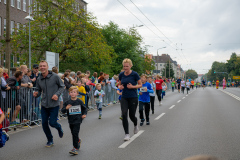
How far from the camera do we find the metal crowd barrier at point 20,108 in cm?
928

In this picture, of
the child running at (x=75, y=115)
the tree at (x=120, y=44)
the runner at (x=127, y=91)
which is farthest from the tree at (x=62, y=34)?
the child running at (x=75, y=115)

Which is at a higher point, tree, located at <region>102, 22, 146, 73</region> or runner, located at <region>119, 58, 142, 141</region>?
tree, located at <region>102, 22, 146, 73</region>

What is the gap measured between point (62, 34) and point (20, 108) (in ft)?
70.7

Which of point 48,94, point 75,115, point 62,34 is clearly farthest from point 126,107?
point 62,34

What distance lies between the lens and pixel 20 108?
981cm

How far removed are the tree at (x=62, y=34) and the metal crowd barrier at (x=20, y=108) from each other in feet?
61.9

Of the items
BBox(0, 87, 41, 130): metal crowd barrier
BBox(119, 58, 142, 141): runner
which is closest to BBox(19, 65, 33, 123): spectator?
BBox(0, 87, 41, 130): metal crowd barrier

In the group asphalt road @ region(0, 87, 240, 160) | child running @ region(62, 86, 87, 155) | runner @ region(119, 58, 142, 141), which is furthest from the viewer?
runner @ region(119, 58, 142, 141)

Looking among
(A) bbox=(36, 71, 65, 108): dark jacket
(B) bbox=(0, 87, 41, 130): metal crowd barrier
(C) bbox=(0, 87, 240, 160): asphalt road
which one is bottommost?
(C) bbox=(0, 87, 240, 160): asphalt road

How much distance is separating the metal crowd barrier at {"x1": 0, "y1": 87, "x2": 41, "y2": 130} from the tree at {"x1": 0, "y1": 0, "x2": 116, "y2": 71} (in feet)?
61.9

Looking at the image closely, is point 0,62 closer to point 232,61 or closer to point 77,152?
point 77,152

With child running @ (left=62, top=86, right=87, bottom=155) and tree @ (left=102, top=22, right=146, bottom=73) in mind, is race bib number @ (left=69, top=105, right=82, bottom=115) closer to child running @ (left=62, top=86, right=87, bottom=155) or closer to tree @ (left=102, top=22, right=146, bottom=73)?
child running @ (left=62, top=86, right=87, bottom=155)

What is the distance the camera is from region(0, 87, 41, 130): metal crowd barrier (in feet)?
30.5

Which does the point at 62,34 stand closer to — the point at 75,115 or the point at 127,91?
the point at 127,91
